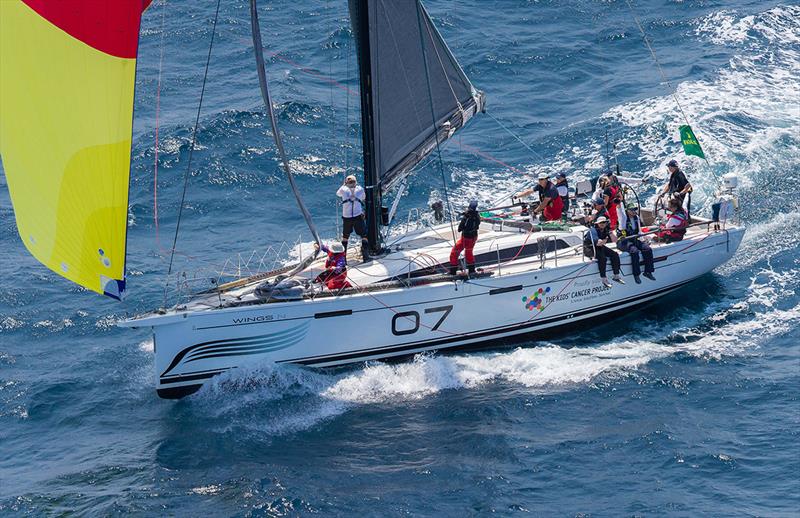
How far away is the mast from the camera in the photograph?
21.3 m

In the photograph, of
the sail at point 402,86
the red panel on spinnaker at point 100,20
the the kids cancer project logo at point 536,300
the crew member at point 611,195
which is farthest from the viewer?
the crew member at point 611,195

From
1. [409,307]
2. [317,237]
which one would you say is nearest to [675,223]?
[409,307]

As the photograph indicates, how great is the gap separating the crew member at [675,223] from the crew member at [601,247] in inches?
70.5

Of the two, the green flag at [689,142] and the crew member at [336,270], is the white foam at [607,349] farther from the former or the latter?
the green flag at [689,142]

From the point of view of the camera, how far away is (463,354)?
2250 cm

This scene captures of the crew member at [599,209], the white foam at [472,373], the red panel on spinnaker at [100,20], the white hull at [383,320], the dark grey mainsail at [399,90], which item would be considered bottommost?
the white foam at [472,373]

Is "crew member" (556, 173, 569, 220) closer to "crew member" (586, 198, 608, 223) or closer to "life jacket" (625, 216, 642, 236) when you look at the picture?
"crew member" (586, 198, 608, 223)

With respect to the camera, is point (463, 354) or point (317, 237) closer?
point (317, 237)

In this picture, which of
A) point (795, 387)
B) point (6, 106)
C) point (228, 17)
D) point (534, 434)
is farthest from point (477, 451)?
point (228, 17)

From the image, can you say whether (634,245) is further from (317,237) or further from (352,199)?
(317,237)

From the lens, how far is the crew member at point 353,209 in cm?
2286

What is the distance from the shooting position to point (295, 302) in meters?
21.0

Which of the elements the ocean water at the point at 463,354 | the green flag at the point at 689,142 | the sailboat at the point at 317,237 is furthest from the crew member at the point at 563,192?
the ocean water at the point at 463,354

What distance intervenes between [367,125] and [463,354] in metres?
5.40
